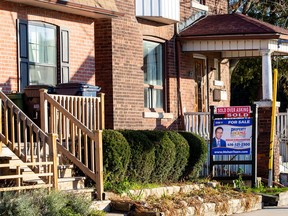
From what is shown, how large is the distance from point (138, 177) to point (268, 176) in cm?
539

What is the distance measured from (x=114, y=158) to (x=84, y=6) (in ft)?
14.4

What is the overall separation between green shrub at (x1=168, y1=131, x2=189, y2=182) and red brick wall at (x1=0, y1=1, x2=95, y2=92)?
8.85ft

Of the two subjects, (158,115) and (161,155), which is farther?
(158,115)

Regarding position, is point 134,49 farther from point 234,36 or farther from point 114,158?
point 114,158

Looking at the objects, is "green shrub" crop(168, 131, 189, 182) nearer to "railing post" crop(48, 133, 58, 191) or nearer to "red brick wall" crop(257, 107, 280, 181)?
"red brick wall" crop(257, 107, 280, 181)

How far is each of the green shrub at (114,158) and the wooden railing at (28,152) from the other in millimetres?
1212

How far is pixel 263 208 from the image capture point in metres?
18.6

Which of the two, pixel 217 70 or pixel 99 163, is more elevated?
pixel 217 70

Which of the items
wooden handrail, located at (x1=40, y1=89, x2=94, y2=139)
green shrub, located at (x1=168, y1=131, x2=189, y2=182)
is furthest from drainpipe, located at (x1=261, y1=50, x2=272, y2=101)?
wooden handrail, located at (x1=40, y1=89, x2=94, y2=139)

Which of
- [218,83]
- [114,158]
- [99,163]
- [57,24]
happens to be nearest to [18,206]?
[99,163]

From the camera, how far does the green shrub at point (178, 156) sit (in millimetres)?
18594

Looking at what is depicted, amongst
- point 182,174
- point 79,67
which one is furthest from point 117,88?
point 182,174

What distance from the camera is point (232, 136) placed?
2022 cm

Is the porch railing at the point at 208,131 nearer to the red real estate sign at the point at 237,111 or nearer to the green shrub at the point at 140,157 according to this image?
the red real estate sign at the point at 237,111
